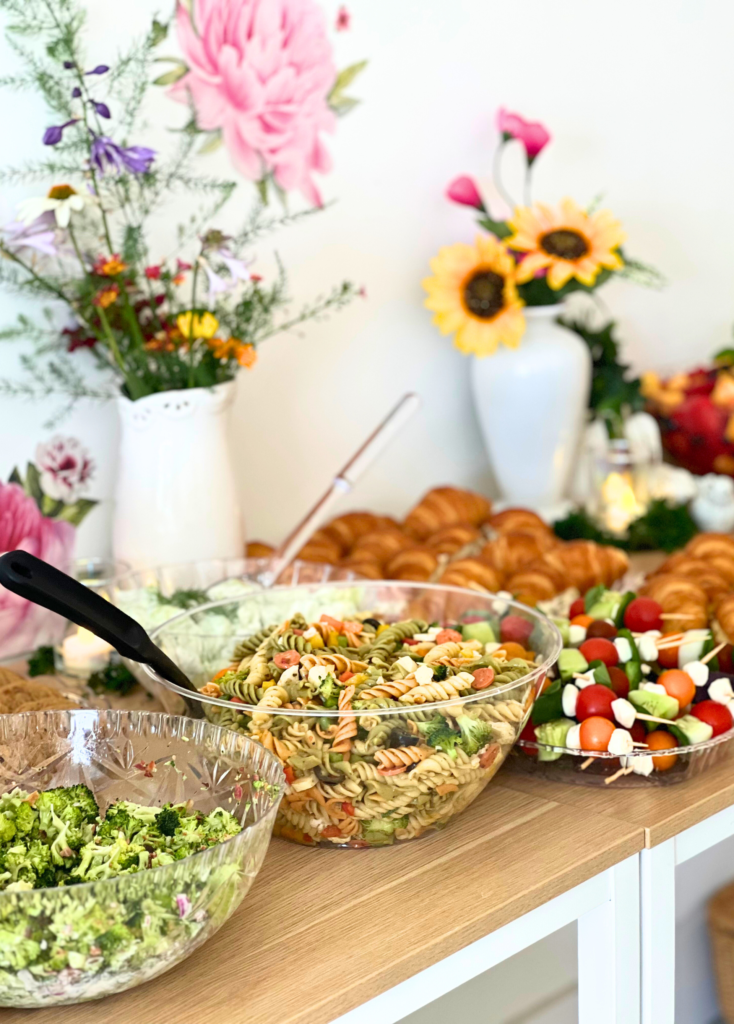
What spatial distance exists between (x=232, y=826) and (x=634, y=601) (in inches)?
20.2

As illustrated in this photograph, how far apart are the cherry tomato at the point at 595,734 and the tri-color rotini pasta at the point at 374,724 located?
7 centimetres

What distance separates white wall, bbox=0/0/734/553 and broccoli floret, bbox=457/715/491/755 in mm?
710

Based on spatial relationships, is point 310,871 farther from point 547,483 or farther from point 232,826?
point 547,483

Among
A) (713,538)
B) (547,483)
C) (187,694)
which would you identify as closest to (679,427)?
(547,483)

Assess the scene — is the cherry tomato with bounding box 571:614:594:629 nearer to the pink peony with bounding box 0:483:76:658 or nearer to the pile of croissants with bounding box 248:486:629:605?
the pile of croissants with bounding box 248:486:629:605

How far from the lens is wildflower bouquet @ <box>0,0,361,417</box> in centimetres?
116

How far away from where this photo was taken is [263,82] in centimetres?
140

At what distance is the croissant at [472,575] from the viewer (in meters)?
1.29

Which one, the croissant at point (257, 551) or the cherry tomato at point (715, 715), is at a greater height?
the croissant at point (257, 551)

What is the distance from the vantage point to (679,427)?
1.89m

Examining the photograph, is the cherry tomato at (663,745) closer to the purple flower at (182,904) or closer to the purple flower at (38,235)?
the purple flower at (182,904)

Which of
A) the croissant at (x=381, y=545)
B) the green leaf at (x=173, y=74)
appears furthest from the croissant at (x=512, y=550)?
the green leaf at (x=173, y=74)

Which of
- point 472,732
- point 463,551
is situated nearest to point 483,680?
point 472,732

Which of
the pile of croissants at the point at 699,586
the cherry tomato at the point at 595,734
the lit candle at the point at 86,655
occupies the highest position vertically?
the lit candle at the point at 86,655
